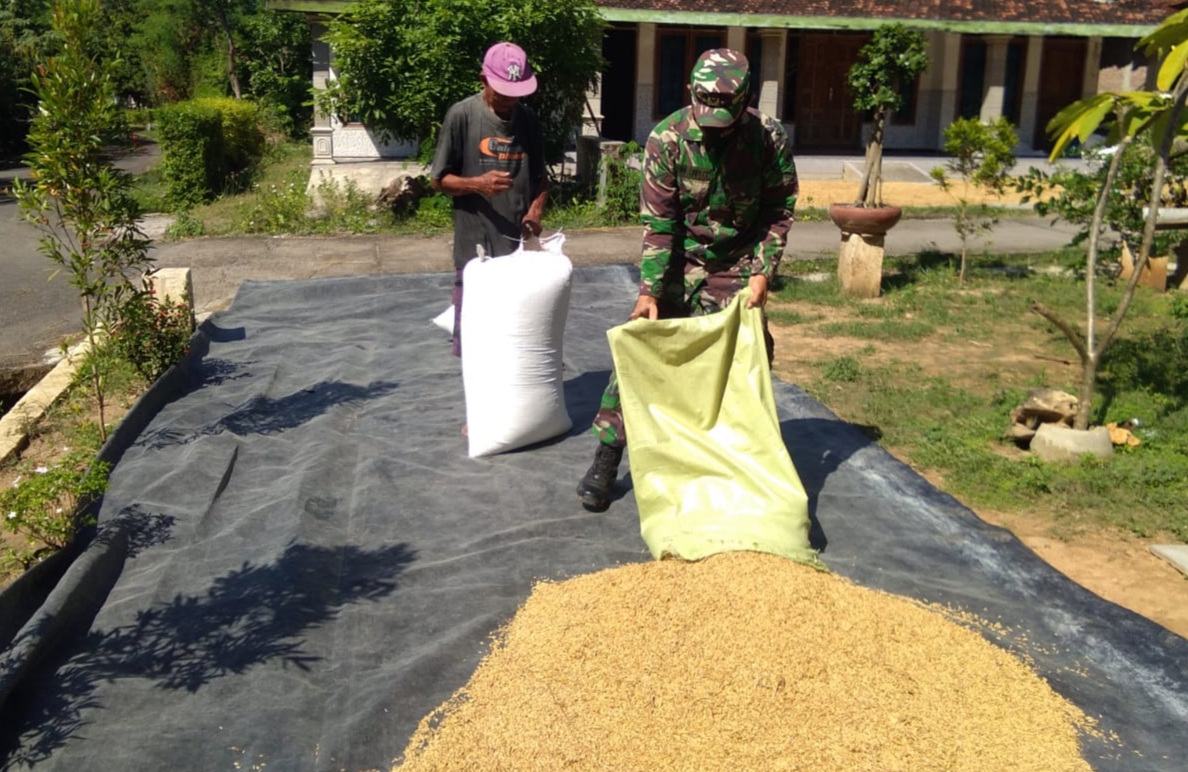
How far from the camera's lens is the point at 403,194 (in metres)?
11.9

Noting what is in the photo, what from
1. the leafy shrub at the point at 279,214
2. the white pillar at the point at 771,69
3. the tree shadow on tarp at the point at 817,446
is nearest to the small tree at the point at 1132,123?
the tree shadow on tarp at the point at 817,446

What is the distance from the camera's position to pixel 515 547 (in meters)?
3.75

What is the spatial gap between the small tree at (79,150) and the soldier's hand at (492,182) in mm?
1605

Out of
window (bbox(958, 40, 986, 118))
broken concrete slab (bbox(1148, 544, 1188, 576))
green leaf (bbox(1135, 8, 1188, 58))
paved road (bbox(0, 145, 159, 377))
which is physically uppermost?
window (bbox(958, 40, 986, 118))

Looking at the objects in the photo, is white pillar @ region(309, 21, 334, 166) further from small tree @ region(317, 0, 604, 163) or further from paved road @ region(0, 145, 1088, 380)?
paved road @ region(0, 145, 1088, 380)

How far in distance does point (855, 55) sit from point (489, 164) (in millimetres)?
15694

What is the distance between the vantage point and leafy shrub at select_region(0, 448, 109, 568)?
12.3 ft

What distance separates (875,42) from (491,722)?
7.40 m

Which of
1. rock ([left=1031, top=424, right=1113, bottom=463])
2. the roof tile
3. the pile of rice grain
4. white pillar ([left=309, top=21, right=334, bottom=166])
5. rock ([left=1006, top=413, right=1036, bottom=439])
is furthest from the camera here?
the roof tile

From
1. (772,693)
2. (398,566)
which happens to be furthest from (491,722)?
(398,566)

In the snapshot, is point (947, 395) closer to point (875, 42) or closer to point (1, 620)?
point (875, 42)

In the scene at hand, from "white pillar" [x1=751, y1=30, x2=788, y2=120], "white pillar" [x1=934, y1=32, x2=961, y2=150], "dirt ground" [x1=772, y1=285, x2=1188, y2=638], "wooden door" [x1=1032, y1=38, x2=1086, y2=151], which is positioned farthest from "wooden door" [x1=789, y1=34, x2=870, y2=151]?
"dirt ground" [x1=772, y1=285, x2=1188, y2=638]

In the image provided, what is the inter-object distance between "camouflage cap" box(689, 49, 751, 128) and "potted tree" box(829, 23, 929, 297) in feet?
16.1

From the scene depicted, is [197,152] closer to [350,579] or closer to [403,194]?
[403,194]
